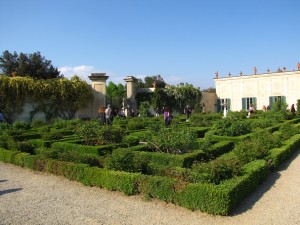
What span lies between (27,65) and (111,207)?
2961 centimetres

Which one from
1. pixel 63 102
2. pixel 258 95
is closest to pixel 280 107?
pixel 258 95

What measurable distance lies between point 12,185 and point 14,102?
15.9 metres

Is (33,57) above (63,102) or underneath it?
above

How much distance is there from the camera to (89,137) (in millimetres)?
10477

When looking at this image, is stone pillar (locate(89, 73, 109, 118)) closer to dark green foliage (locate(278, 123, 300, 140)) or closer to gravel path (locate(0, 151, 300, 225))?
dark green foliage (locate(278, 123, 300, 140))

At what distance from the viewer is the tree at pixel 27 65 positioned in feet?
104

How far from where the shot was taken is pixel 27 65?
3186 centimetres

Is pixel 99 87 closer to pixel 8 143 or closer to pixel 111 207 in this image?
pixel 8 143

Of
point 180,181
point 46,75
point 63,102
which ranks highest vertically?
point 46,75

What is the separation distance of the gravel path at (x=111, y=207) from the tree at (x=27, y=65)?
26.9 meters

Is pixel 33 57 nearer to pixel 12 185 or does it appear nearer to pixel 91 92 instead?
pixel 91 92

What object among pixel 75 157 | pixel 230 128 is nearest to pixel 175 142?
pixel 75 157

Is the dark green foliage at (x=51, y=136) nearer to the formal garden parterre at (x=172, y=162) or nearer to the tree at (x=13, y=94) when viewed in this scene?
the formal garden parterre at (x=172, y=162)

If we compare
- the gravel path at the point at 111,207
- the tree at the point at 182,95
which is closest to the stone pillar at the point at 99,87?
the tree at the point at 182,95
